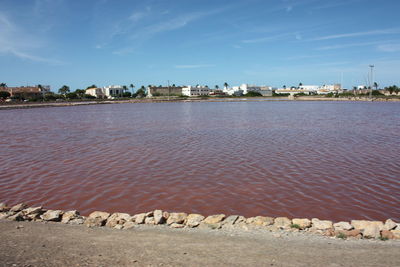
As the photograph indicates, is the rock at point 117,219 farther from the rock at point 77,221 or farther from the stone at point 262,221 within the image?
the stone at point 262,221

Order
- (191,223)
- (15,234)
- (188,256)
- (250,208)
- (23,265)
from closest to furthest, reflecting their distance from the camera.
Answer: (23,265)
(188,256)
(15,234)
(191,223)
(250,208)

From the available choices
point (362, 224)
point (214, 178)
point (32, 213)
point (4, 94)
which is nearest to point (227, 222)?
point (362, 224)

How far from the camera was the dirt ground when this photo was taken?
19.1 feet

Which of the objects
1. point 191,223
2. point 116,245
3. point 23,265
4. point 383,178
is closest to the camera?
point 23,265

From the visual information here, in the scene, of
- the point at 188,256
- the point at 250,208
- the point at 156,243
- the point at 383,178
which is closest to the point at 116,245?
the point at 156,243

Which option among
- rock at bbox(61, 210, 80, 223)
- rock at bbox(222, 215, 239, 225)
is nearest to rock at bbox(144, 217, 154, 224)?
rock at bbox(222, 215, 239, 225)

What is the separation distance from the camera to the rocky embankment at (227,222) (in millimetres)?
7391

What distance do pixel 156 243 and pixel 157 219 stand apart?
5.16 feet

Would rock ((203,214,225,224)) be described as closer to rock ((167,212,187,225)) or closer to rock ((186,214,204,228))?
rock ((186,214,204,228))

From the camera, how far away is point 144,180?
1284cm

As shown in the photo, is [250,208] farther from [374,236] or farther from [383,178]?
[383,178]

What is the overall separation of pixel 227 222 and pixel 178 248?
6.83ft

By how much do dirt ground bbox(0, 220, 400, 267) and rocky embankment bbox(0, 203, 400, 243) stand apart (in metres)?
0.35

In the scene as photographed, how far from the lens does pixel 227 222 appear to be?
818cm
